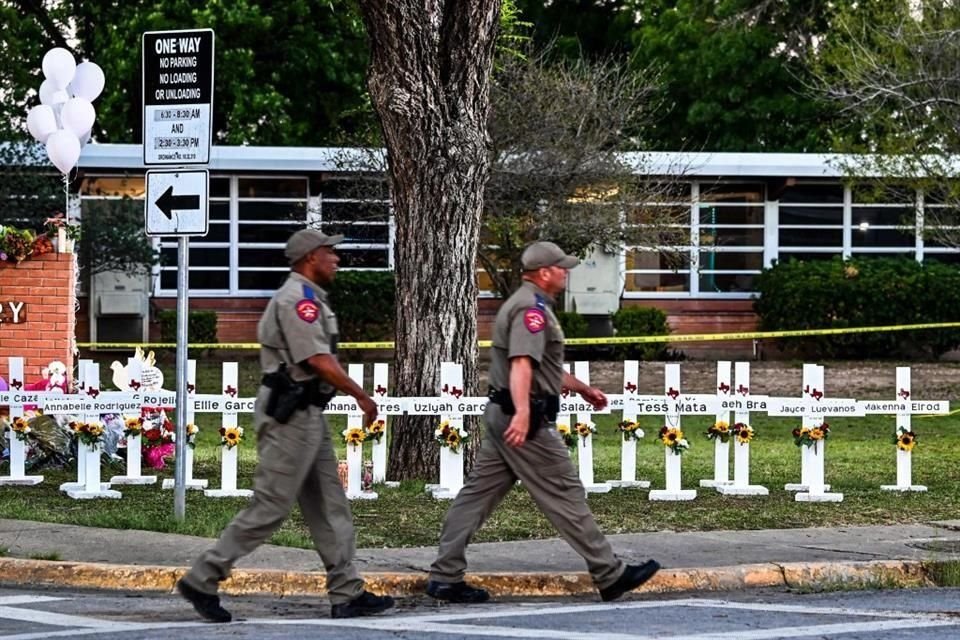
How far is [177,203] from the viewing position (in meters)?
11.4

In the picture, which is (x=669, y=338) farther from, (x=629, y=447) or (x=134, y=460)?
(x=134, y=460)

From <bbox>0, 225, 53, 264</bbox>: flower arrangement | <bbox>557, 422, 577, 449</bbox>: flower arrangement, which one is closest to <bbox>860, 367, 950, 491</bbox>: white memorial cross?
<bbox>557, 422, 577, 449</bbox>: flower arrangement

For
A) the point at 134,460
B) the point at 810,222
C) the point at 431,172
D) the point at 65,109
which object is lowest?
the point at 134,460

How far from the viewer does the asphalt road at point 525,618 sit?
8.02 meters

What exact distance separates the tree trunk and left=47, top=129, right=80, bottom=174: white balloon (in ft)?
16.6

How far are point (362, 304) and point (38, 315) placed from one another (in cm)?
1457

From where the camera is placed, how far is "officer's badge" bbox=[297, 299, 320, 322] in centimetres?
849

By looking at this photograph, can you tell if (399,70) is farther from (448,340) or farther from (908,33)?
(908,33)

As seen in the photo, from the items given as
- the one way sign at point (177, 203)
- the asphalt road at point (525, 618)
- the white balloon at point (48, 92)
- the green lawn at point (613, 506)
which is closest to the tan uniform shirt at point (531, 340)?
the asphalt road at point (525, 618)

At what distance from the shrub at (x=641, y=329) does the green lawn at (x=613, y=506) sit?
1181cm

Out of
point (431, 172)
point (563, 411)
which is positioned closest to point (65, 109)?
point (431, 172)

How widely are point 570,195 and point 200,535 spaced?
16.1m

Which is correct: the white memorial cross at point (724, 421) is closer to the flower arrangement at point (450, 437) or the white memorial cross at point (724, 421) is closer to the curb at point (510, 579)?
the flower arrangement at point (450, 437)

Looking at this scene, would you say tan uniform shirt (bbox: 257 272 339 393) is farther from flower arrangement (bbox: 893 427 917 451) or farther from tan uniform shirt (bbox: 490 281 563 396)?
flower arrangement (bbox: 893 427 917 451)
